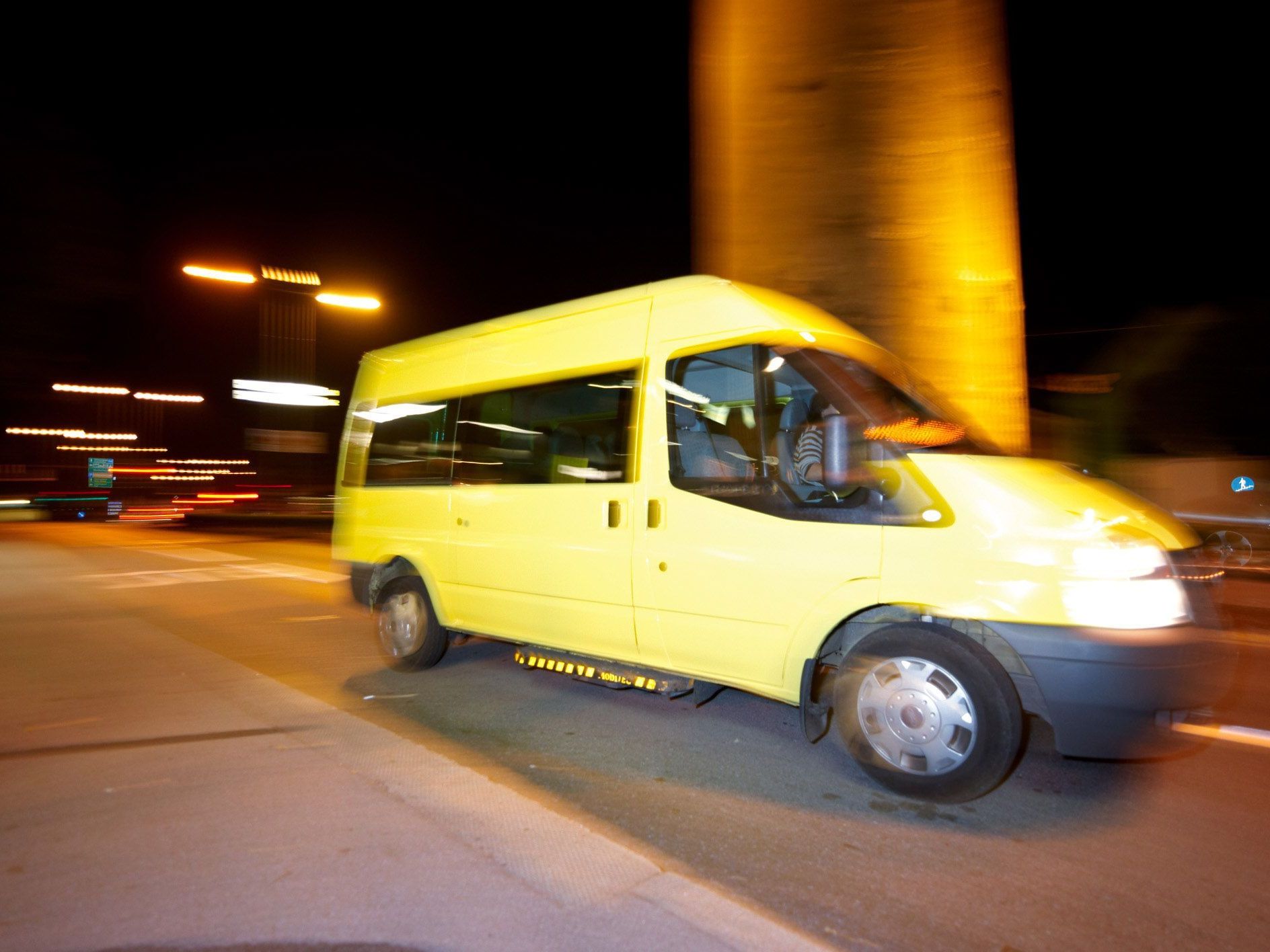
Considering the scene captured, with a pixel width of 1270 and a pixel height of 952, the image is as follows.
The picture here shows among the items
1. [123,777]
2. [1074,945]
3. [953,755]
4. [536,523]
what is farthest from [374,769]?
[1074,945]

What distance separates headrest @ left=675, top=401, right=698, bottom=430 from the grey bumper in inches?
70.5

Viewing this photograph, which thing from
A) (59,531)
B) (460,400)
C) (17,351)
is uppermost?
(17,351)

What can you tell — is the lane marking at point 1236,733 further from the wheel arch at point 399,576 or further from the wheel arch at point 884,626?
the wheel arch at point 399,576

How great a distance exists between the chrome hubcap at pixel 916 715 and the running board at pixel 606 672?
1.06m

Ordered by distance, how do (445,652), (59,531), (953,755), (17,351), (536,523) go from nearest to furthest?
1. (953,755)
2. (536,523)
3. (445,652)
4. (17,351)
5. (59,531)

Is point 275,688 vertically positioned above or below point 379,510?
below

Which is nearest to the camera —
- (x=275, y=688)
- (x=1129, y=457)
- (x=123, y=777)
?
(x=123, y=777)

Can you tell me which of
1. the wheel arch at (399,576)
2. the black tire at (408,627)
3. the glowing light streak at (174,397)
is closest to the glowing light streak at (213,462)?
the glowing light streak at (174,397)

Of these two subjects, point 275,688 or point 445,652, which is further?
point 445,652

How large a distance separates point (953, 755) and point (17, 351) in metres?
16.1

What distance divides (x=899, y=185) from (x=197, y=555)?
607 inches

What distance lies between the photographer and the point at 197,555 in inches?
671

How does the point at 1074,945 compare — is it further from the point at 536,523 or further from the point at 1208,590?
the point at 536,523

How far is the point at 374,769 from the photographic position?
404 centimetres
